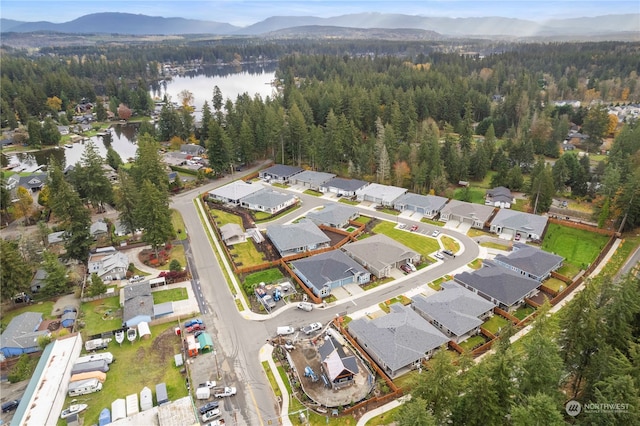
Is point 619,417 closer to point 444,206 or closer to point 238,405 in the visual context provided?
point 238,405

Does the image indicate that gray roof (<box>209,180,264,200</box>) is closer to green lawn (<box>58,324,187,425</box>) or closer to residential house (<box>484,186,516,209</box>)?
green lawn (<box>58,324,187,425</box>)

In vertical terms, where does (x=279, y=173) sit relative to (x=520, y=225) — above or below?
below

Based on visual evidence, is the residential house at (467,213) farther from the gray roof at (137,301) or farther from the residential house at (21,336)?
the residential house at (21,336)

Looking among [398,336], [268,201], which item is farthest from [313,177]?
[398,336]

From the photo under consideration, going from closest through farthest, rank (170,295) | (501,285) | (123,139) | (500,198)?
(501,285) < (170,295) < (500,198) < (123,139)

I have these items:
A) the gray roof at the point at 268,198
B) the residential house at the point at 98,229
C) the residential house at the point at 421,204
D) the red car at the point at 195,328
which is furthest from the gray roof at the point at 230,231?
the residential house at the point at 421,204

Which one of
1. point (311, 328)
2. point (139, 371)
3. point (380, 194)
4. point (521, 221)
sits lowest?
point (139, 371)

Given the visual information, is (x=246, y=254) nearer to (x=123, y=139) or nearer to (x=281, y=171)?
(x=281, y=171)

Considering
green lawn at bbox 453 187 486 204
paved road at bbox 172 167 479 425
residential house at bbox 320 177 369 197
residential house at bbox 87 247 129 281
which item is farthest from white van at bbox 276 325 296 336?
green lawn at bbox 453 187 486 204

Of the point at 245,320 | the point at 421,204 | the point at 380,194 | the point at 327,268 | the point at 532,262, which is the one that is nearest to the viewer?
the point at 245,320
